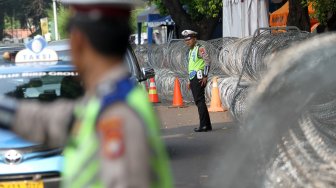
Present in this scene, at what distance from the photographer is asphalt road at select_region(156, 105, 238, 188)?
30.1 feet

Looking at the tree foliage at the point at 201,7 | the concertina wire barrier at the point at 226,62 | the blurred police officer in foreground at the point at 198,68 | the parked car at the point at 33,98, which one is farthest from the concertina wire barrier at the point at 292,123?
the tree foliage at the point at 201,7

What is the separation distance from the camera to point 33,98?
26.8 feet

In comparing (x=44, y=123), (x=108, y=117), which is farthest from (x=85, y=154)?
(x=44, y=123)

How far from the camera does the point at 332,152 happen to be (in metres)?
7.06

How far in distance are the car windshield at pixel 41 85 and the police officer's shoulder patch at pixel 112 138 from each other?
5827 millimetres

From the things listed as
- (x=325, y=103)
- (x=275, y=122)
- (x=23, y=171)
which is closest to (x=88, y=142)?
(x=275, y=122)

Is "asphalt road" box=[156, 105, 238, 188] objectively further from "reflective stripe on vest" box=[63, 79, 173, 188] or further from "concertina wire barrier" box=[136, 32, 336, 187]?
"reflective stripe on vest" box=[63, 79, 173, 188]

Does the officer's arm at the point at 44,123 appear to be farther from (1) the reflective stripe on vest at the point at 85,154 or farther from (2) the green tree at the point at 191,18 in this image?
(2) the green tree at the point at 191,18

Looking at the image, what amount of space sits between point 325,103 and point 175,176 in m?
Answer: 2.06

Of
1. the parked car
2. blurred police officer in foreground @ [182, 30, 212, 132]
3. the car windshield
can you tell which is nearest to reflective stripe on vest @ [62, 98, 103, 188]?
the parked car

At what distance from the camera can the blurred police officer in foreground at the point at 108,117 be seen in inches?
89.9

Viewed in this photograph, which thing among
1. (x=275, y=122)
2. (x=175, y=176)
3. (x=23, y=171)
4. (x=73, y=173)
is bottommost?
(x=175, y=176)

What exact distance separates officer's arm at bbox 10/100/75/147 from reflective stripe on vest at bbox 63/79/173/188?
0.25 metres

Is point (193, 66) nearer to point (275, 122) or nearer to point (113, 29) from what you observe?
point (275, 122)
